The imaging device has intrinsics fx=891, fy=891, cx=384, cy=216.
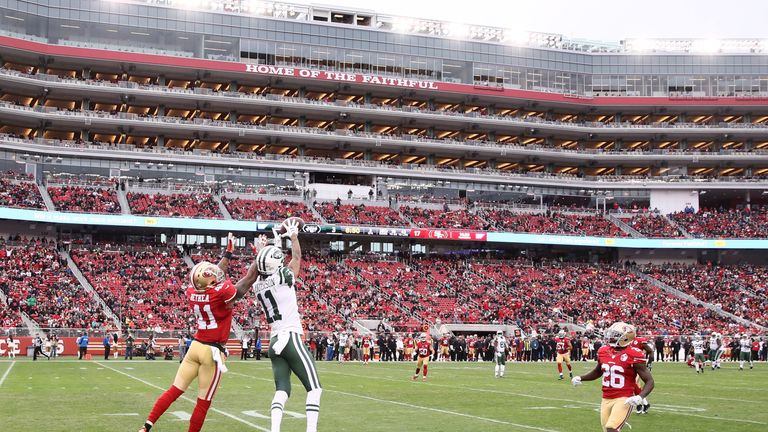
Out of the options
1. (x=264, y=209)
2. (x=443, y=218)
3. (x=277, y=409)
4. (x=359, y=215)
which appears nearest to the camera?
(x=277, y=409)

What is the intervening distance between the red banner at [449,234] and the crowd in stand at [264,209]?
8245mm

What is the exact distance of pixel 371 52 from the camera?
8006cm

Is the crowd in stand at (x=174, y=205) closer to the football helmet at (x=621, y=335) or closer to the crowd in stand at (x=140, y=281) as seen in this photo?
the crowd in stand at (x=140, y=281)

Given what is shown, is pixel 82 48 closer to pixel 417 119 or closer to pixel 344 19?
pixel 344 19

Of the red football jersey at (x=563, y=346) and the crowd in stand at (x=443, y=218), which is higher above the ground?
the crowd in stand at (x=443, y=218)

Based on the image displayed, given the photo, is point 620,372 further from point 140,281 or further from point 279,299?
point 140,281

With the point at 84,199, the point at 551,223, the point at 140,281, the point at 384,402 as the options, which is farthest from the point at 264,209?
the point at 384,402

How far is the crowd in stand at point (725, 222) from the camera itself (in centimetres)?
7538

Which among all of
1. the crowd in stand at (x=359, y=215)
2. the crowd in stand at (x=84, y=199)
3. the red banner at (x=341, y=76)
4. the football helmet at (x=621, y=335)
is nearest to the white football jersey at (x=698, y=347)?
the football helmet at (x=621, y=335)

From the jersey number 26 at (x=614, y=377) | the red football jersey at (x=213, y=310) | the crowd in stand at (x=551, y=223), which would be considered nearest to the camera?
the jersey number 26 at (x=614, y=377)

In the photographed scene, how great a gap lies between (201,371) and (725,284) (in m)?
65.8

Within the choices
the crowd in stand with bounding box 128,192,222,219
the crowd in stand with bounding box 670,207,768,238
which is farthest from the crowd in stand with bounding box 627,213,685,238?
the crowd in stand with bounding box 128,192,222,219

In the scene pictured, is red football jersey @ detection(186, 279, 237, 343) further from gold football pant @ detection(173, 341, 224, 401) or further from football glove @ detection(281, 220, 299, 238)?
football glove @ detection(281, 220, 299, 238)

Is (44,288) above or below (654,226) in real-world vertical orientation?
below
